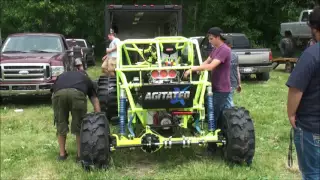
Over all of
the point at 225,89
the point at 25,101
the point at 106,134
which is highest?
the point at 225,89

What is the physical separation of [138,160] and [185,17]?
24.4 metres

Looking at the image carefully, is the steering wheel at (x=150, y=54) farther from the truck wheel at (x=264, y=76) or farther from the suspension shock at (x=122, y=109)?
the truck wheel at (x=264, y=76)

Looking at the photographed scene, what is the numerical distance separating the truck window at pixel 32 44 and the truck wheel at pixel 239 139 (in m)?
6.90

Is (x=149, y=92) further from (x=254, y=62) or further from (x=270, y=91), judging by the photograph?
(x=254, y=62)

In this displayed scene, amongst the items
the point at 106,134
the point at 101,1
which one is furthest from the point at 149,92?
the point at 101,1

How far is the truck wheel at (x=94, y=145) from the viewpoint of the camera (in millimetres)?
5250

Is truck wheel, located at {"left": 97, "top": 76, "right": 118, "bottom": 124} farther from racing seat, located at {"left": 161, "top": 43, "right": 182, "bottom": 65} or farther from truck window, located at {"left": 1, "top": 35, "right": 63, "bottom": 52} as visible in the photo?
truck window, located at {"left": 1, "top": 35, "right": 63, "bottom": 52}

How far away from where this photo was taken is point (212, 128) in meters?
5.65

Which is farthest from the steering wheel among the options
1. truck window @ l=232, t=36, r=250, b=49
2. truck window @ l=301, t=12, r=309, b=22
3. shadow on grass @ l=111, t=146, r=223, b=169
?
truck window @ l=301, t=12, r=309, b=22

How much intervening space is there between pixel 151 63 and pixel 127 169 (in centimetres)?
176

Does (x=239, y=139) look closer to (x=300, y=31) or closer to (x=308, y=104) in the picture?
(x=308, y=104)

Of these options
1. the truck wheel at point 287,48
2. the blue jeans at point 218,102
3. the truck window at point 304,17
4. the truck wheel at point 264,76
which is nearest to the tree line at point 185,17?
the truck window at point 304,17

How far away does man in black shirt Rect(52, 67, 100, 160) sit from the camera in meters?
5.90

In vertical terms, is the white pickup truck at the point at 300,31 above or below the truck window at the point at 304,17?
below
